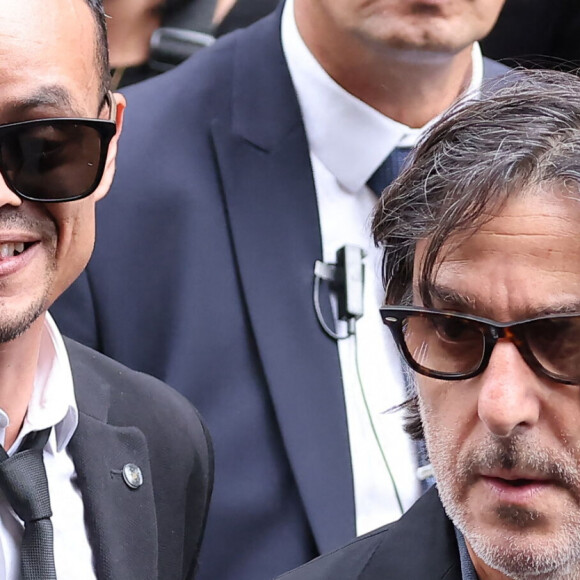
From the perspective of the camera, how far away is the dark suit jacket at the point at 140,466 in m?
2.66

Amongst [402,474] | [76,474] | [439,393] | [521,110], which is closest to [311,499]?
[402,474]

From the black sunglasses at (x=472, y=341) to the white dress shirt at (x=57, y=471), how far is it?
68 centimetres

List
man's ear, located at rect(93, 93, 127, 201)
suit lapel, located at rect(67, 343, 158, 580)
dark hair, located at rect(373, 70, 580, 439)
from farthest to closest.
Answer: man's ear, located at rect(93, 93, 127, 201)
suit lapel, located at rect(67, 343, 158, 580)
dark hair, located at rect(373, 70, 580, 439)

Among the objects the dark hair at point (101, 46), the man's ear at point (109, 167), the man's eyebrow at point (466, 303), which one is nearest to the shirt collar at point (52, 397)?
the man's ear at point (109, 167)

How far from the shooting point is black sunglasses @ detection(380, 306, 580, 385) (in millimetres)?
2215

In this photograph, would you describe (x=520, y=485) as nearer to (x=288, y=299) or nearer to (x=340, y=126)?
(x=288, y=299)

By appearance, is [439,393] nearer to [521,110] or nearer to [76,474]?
[521,110]

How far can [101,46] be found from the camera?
279 centimetres

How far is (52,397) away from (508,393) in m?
0.93

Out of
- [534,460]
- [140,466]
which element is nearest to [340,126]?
[140,466]

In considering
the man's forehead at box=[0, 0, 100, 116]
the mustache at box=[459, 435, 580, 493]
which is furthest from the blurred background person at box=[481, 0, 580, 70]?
the mustache at box=[459, 435, 580, 493]

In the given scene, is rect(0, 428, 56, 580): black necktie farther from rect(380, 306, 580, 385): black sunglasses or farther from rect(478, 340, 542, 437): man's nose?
rect(478, 340, 542, 437): man's nose

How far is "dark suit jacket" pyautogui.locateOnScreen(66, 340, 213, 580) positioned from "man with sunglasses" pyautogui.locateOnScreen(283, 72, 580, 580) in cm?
37

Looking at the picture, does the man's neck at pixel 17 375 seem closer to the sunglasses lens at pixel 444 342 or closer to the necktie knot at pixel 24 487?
the necktie knot at pixel 24 487
